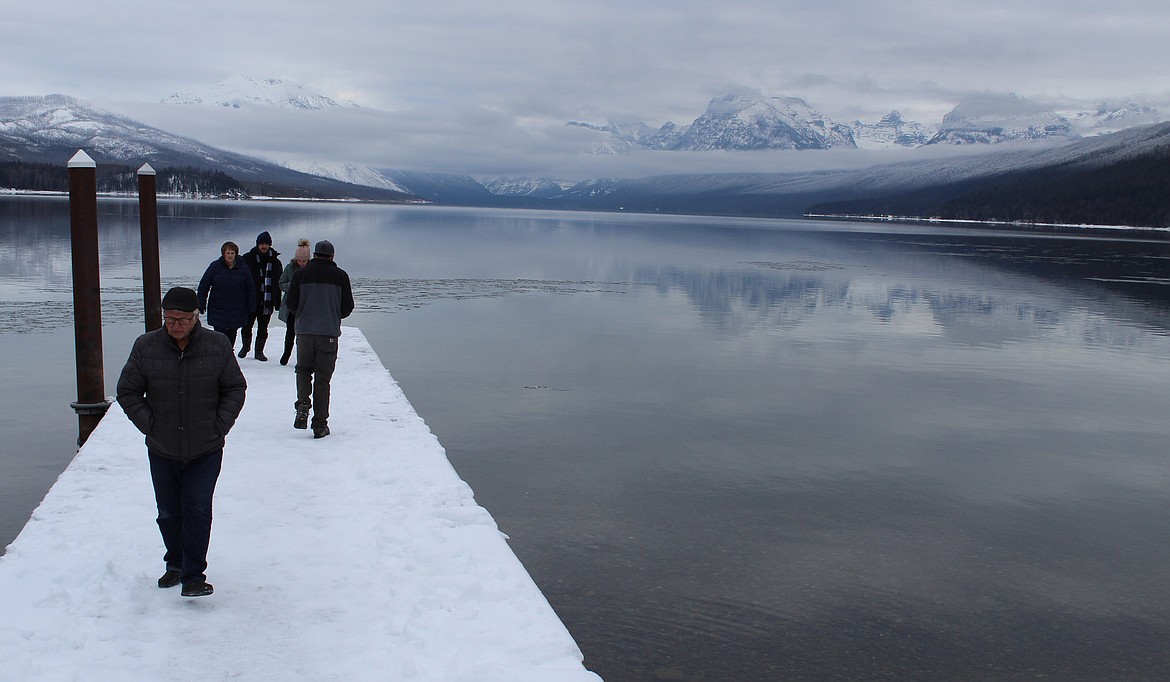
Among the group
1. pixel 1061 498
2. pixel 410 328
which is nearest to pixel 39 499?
pixel 1061 498

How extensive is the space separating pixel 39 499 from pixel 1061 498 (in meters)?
10.6

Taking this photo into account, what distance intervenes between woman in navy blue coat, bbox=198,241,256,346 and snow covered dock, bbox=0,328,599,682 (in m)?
4.00

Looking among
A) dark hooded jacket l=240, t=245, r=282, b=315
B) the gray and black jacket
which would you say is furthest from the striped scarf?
the gray and black jacket

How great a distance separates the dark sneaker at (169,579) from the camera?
630cm

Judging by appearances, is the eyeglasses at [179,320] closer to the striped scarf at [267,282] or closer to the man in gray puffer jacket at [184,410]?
the man in gray puffer jacket at [184,410]

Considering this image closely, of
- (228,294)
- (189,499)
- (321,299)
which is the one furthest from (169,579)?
(228,294)

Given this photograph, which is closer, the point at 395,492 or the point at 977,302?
the point at 395,492

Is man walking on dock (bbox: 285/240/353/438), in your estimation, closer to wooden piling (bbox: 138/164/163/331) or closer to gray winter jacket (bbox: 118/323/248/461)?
gray winter jacket (bbox: 118/323/248/461)

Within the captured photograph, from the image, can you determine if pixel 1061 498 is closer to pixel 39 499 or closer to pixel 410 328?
pixel 39 499

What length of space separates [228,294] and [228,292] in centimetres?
3

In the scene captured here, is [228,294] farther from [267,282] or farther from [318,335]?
[318,335]

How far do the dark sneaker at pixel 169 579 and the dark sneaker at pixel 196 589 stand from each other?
25 centimetres

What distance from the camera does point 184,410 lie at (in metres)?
5.94

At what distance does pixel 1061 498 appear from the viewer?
34.3 feet
